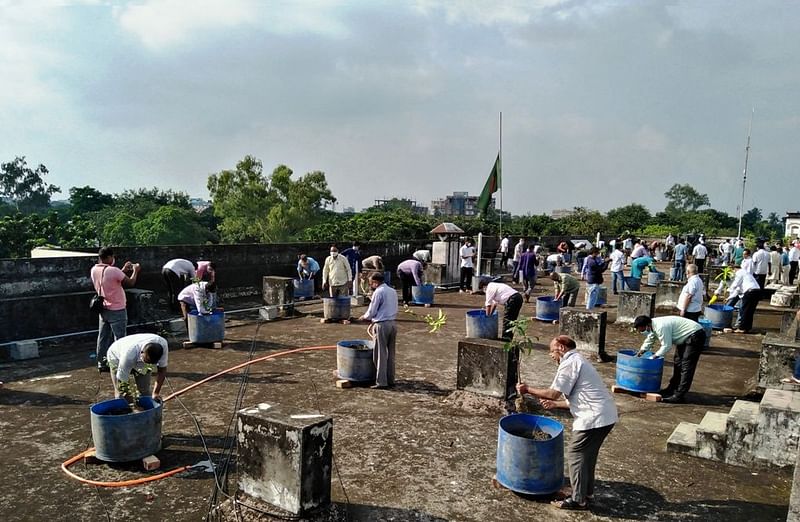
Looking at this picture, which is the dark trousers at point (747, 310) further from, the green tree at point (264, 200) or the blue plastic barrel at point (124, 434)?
the green tree at point (264, 200)

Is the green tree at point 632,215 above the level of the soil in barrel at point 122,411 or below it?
above

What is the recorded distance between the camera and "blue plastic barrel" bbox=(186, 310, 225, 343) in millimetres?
9695

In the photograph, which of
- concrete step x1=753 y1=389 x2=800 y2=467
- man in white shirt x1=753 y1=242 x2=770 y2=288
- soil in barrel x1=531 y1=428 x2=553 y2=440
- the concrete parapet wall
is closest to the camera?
soil in barrel x1=531 y1=428 x2=553 y2=440

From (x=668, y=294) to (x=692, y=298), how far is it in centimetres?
658

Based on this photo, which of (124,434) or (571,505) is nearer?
(571,505)

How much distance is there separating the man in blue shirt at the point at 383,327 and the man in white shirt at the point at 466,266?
966 centimetres

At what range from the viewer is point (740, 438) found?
5.57 m

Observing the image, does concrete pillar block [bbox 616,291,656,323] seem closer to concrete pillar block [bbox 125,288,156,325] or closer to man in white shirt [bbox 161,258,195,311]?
man in white shirt [bbox 161,258,195,311]

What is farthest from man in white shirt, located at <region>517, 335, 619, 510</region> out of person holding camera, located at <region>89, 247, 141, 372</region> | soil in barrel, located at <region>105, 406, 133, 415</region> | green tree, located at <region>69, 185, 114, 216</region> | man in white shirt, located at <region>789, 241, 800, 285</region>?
green tree, located at <region>69, 185, 114, 216</region>

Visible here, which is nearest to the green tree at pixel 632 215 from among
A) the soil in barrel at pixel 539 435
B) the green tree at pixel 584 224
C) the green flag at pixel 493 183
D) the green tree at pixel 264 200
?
the green tree at pixel 584 224

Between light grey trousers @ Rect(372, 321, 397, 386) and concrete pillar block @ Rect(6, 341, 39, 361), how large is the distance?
19.7 ft

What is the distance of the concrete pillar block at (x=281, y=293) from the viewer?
13109 mm

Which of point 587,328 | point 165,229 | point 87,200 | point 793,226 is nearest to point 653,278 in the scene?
point 587,328

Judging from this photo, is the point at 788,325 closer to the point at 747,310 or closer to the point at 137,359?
the point at 747,310
